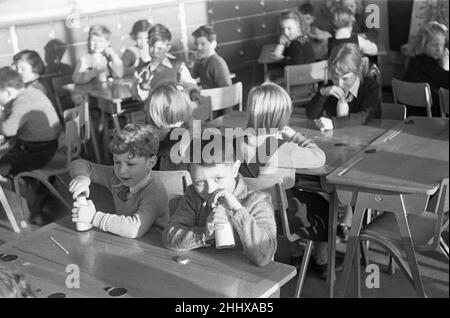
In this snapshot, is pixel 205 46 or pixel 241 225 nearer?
pixel 241 225

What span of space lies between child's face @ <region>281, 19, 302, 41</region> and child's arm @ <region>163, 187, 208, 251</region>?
327 centimetres

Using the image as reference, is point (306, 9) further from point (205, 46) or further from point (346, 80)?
point (346, 80)

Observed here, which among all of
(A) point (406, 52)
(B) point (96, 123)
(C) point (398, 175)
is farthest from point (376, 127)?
(A) point (406, 52)

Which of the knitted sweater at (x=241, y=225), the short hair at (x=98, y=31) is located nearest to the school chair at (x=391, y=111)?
the knitted sweater at (x=241, y=225)

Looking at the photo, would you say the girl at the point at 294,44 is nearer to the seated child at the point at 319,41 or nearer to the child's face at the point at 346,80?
the seated child at the point at 319,41

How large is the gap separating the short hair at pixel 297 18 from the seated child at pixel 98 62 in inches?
49.8

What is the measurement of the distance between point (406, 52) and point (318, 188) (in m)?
3.02

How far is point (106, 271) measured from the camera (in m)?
1.68

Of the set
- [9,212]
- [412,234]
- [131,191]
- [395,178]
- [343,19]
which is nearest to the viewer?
[131,191]

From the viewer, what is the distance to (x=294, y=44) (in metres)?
4.71

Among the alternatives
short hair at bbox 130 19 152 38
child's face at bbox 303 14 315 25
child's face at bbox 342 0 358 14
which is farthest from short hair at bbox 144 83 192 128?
child's face at bbox 303 14 315 25

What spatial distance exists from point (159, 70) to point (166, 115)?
1.27 metres

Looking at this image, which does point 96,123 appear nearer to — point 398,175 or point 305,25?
point 305,25

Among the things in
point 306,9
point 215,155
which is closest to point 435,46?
point 306,9
